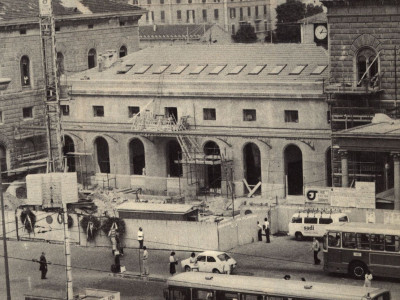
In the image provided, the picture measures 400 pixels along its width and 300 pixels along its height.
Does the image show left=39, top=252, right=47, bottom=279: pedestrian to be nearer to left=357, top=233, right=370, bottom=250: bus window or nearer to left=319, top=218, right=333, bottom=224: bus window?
left=319, top=218, right=333, bottom=224: bus window

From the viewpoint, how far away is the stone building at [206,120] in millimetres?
83375

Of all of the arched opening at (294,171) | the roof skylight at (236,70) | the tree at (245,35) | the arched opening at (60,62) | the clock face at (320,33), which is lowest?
the arched opening at (294,171)

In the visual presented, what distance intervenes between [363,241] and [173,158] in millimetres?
30213

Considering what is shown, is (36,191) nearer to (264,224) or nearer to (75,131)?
(264,224)

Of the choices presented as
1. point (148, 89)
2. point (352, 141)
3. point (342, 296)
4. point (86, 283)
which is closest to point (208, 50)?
point (148, 89)

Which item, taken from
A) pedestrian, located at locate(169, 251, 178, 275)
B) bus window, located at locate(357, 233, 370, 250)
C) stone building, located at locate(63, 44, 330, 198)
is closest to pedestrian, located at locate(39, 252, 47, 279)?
pedestrian, located at locate(169, 251, 178, 275)

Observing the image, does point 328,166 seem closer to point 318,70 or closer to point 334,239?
point 318,70

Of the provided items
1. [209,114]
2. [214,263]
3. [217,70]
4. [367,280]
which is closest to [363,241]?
[367,280]

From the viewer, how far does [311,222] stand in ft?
235

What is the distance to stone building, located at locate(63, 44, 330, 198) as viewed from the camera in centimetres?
8338

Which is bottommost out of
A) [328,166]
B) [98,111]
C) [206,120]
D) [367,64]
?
[328,166]

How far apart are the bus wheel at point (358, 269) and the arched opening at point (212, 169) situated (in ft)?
80.8

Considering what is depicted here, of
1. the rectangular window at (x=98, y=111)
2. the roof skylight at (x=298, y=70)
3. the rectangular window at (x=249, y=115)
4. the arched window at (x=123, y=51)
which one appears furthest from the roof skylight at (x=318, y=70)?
the arched window at (x=123, y=51)

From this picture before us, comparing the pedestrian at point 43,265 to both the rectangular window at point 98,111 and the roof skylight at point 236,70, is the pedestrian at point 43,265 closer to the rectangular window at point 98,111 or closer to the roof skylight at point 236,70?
the roof skylight at point 236,70
